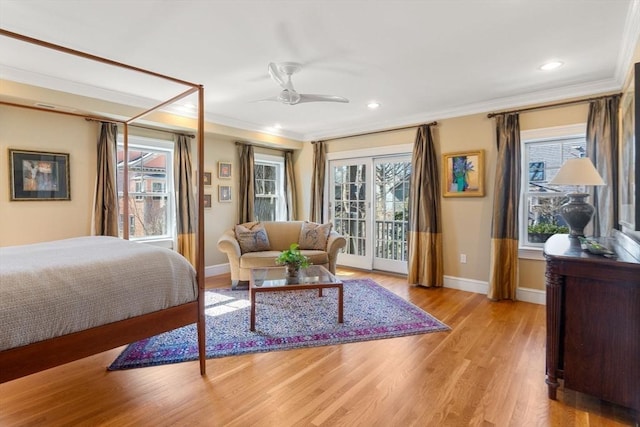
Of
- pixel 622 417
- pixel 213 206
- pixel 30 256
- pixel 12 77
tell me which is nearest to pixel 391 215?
pixel 213 206

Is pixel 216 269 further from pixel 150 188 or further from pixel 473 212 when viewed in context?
pixel 473 212

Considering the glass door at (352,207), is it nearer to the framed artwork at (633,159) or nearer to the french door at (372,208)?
the french door at (372,208)

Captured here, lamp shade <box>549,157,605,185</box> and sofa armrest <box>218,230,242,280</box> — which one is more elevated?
lamp shade <box>549,157,605,185</box>

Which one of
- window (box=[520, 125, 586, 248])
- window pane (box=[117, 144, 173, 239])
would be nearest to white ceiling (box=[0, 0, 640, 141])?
window (box=[520, 125, 586, 248])

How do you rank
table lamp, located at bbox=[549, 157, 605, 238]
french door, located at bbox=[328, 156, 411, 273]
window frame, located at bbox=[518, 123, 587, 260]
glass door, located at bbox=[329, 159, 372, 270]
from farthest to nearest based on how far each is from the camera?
glass door, located at bbox=[329, 159, 372, 270]
french door, located at bbox=[328, 156, 411, 273]
window frame, located at bbox=[518, 123, 587, 260]
table lamp, located at bbox=[549, 157, 605, 238]

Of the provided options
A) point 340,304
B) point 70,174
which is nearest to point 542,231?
point 340,304

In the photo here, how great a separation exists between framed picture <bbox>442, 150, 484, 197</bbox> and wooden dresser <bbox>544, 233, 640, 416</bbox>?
2.19 meters

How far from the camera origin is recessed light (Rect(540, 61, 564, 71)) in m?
2.91

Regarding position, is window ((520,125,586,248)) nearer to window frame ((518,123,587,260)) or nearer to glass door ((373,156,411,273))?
window frame ((518,123,587,260))

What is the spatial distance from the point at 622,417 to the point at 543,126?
9.89ft

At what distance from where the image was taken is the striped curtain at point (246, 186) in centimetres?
530

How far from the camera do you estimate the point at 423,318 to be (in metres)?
3.25

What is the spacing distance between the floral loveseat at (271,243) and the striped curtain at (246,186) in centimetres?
50

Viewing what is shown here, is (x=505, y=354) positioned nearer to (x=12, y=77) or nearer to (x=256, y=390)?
(x=256, y=390)
